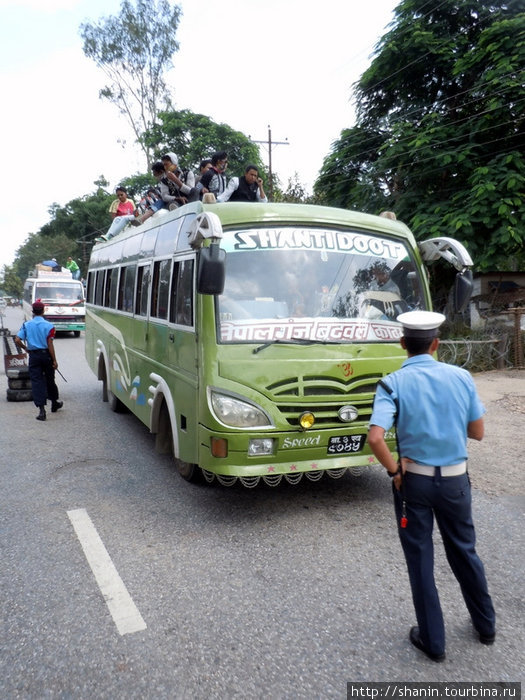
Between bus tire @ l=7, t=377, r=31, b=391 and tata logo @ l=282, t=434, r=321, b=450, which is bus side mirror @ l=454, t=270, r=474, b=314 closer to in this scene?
tata logo @ l=282, t=434, r=321, b=450

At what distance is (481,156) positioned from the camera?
44.6 ft

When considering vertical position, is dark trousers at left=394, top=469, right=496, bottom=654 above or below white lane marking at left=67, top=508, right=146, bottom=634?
above

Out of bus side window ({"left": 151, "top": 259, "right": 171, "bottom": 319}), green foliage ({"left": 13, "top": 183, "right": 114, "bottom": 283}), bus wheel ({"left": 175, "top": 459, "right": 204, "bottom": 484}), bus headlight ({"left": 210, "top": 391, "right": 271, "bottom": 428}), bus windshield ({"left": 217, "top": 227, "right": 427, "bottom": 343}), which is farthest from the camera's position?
green foliage ({"left": 13, "top": 183, "right": 114, "bottom": 283})

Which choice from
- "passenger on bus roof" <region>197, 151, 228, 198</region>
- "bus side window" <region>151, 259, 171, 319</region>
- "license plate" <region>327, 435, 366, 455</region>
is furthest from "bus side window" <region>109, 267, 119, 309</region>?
"license plate" <region>327, 435, 366, 455</region>

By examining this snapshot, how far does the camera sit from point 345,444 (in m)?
4.38

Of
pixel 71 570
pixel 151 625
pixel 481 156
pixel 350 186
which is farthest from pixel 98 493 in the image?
pixel 350 186

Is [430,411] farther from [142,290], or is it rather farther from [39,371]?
[39,371]

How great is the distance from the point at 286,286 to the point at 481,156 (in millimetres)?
11201

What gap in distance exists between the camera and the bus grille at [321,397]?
4191 millimetres

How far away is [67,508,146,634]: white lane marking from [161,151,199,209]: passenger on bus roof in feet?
14.1

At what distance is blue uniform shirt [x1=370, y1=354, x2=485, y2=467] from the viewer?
2660 mm

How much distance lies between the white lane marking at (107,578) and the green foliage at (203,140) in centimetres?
2692

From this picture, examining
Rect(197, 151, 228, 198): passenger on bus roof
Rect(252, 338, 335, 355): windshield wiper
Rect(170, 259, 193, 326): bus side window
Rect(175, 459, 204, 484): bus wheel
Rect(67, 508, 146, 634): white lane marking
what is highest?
Rect(197, 151, 228, 198): passenger on bus roof

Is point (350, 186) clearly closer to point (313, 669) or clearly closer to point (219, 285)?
point (219, 285)
